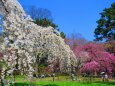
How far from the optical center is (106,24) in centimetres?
5944

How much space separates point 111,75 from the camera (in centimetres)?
4222

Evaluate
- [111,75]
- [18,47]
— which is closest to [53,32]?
[18,47]

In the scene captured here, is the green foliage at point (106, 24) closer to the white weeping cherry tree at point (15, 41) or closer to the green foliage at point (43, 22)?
Answer: the green foliage at point (43, 22)

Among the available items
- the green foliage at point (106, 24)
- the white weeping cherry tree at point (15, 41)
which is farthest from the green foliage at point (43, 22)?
the white weeping cherry tree at point (15, 41)

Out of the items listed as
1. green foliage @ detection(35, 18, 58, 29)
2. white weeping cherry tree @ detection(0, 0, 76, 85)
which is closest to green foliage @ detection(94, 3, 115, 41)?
green foliage @ detection(35, 18, 58, 29)

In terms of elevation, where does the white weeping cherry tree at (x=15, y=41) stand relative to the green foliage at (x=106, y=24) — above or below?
below

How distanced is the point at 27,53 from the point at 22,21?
1.34 meters

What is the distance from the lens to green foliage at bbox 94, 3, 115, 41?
190 ft

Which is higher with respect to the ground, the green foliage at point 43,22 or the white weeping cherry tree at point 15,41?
the green foliage at point 43,22

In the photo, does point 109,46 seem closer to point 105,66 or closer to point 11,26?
point 105,66

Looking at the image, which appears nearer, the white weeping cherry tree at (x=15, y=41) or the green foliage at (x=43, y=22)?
the white weeping cherry tree at (x=15, y=41)

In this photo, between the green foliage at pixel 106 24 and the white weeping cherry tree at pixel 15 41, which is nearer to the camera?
the white weeping cherry tree at pixel 15 41

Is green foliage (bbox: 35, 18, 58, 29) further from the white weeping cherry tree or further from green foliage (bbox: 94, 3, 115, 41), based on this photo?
the white weeping cherry tree

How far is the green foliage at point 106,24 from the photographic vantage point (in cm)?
5800
